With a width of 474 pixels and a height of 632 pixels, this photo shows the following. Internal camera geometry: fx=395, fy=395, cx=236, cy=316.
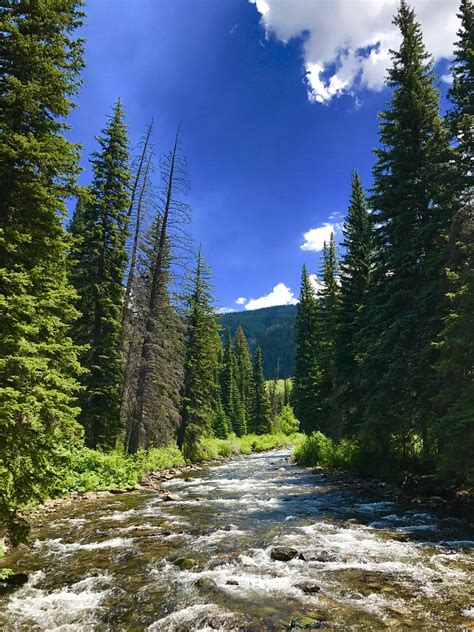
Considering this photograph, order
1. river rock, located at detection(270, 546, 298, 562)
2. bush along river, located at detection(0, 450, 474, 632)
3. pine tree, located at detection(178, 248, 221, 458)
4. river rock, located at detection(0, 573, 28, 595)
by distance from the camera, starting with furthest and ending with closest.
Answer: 1. pine tree, located at detection(178, 248, 221, 458)
2. river rock, located at detection(270, 546, 298, 562)
3. river rock, located at detection(0, 573, 28, 595)
4. bush along river, located at detection(0, 450, 474, 632)

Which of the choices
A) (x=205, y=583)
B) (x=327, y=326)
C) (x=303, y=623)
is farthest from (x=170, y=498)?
(x=327, y=326)

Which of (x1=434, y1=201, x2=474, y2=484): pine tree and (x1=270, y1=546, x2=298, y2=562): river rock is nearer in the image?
(x1=270, y1=546, x2=298, y2=562): river rock

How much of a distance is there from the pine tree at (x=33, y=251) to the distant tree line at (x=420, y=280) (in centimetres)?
961

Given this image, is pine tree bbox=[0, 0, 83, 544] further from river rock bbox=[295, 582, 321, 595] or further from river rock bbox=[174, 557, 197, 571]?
river rock bbox=[295, 582, 321, 595]

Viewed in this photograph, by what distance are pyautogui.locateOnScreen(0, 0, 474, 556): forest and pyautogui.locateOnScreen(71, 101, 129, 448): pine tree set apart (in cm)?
11

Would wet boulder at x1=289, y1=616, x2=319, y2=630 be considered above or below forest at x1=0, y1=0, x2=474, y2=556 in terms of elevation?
below

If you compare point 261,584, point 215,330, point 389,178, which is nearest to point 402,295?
point 389,178

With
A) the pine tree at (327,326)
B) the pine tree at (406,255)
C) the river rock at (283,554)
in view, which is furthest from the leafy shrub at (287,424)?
the river rock at (283,554)

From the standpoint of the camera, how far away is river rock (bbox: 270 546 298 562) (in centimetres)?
832

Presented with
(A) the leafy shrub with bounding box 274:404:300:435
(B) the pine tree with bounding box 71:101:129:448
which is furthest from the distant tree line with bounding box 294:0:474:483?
(A) the leafy shrub with bounding box 274:404:300:435

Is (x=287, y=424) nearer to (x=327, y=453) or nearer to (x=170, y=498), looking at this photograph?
(x=327, y=453)

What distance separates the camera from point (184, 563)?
8.14 meters

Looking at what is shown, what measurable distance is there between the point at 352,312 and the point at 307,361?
19554 millimetres

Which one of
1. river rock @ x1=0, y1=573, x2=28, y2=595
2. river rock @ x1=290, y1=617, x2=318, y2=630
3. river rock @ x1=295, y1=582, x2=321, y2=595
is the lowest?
river rock @ x1=295, y1=582, x2=321, y2=595
